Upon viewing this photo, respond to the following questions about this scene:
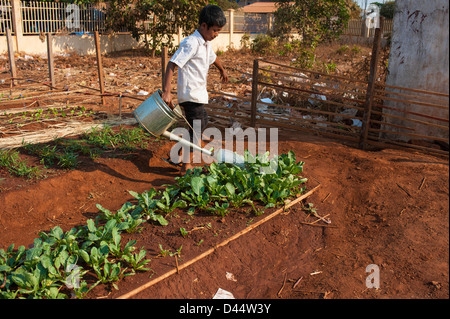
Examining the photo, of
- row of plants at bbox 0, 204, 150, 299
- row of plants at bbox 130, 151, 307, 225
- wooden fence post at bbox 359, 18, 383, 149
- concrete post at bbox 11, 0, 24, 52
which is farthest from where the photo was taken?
concrete post at bbox 11, 0, 24, 52

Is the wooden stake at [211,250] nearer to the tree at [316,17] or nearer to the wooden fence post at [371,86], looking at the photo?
the wooden fence post at [371,86]

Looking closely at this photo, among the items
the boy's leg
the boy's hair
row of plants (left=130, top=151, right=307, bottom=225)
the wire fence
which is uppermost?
the wire fence

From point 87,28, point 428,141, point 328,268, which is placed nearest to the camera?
point 328,268

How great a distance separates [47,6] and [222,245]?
560 inches

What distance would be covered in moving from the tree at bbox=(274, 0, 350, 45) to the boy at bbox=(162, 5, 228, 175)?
1313 centimetres

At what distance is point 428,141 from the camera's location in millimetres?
4461

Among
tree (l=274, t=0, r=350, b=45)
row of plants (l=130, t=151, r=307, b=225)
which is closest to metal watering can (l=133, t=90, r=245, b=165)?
row of plants (l=130, t=151, r=307, b=225)

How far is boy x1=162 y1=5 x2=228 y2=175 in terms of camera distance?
3857mm

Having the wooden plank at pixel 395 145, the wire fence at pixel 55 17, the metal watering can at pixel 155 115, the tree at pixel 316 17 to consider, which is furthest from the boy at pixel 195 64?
the tree at pixel 316 17

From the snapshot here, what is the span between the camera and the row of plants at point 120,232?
2.59 meters

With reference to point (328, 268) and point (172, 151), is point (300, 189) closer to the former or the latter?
point (328, 268)

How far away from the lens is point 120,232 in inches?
123

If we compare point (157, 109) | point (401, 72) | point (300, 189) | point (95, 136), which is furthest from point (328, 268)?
point (95, 136)

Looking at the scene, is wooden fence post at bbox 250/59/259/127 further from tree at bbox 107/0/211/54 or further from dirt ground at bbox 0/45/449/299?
tree at bbox 107/0/211/54
